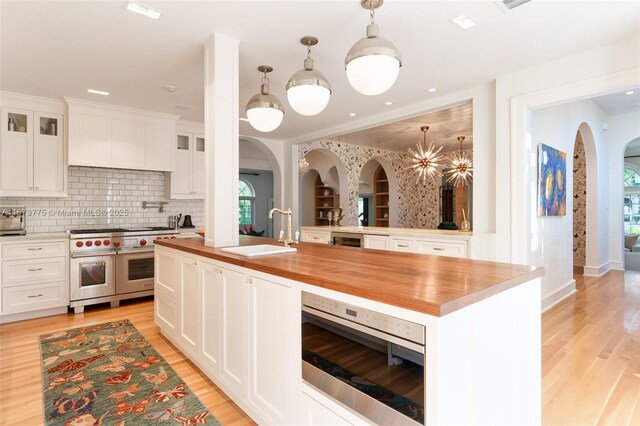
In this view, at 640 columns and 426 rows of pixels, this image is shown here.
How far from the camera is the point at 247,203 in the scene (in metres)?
10.9

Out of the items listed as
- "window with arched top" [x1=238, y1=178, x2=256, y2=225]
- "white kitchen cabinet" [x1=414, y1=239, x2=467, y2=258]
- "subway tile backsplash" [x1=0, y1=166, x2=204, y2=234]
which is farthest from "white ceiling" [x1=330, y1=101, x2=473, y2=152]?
"window with arched top" [x1=238, y1=178, x2=256, y2=225]

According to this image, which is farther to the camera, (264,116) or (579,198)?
(579,198)

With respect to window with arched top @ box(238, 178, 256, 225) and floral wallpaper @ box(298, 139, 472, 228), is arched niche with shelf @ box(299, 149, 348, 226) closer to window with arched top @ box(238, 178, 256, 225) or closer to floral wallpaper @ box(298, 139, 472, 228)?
floral wallpaper @ box(298, 139, 472, 228)

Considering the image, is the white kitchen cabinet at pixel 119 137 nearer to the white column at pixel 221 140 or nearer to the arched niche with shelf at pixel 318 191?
the white column at pixel 221 140

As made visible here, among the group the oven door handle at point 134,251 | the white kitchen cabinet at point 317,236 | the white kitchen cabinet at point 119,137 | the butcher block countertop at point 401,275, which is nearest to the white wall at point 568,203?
the butcher block countertop at point 401,275

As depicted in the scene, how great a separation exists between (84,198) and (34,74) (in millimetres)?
1756

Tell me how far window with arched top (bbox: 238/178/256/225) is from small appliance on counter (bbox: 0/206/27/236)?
6765 mm

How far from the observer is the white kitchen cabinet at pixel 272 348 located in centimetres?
158

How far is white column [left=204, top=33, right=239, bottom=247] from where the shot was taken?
8.60 feet

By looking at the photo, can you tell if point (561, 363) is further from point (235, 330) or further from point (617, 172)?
point (617, 172)

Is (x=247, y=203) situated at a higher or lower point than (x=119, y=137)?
lower

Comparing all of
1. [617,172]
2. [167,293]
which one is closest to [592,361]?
[167,293]

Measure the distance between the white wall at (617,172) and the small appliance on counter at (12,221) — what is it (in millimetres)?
9355

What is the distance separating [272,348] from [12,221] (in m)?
4.08
